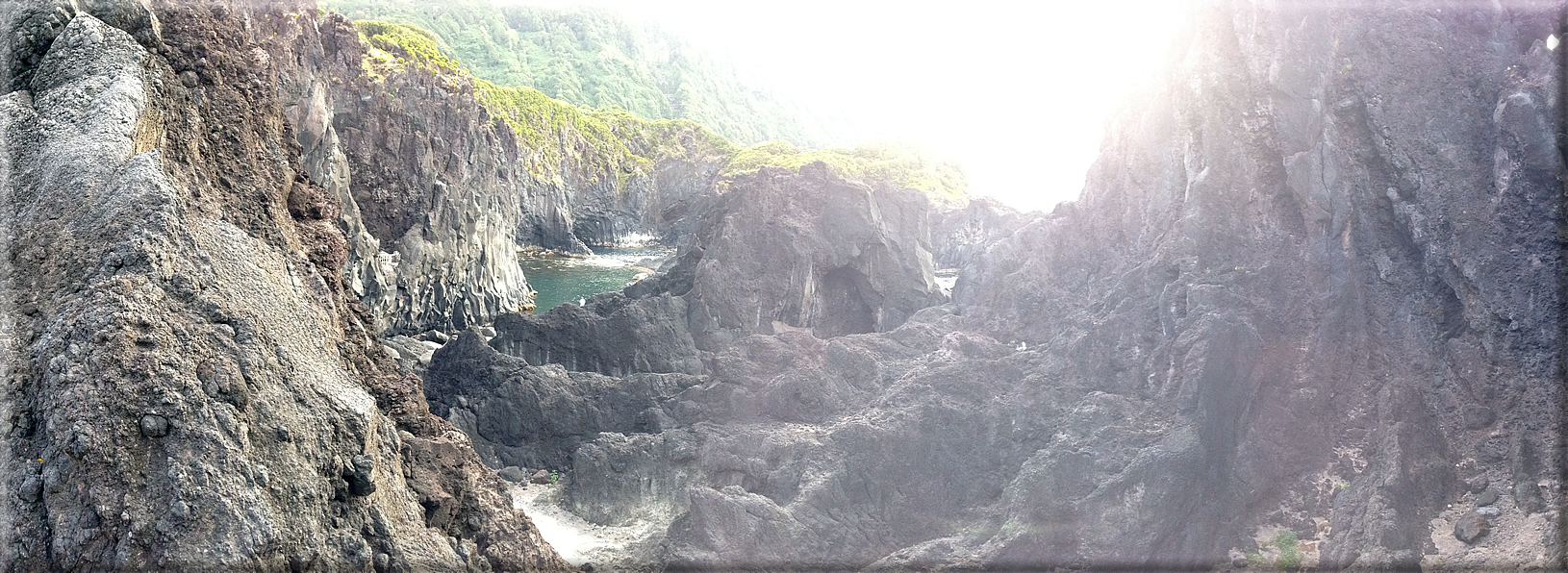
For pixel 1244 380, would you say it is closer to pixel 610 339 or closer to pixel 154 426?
pixel 610 339

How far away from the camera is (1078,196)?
32812mm

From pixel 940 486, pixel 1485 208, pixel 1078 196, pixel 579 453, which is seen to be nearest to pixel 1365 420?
pixel 1485 208

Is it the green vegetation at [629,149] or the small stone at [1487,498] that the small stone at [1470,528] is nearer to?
the small stone at [1487,498]

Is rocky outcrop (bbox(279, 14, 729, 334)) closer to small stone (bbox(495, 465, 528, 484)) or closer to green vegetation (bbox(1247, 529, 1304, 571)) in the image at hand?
small stone (bbox(495, 465, 528, 484))

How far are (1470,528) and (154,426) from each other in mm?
19074

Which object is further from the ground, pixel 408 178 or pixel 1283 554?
pixel 408 178

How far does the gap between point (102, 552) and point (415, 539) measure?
3.61 metres

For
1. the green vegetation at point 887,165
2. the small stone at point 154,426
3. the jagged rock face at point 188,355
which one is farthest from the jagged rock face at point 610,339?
the green vegetation at point 887,165

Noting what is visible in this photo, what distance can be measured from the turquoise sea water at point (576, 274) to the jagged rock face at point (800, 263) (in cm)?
2098

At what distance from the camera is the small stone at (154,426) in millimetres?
9875

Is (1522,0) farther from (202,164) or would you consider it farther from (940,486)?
(202,164)

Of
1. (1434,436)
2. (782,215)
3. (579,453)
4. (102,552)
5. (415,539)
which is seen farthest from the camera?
(782,215)

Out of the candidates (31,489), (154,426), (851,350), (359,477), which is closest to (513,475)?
(851,350)

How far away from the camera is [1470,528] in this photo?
17.0m
